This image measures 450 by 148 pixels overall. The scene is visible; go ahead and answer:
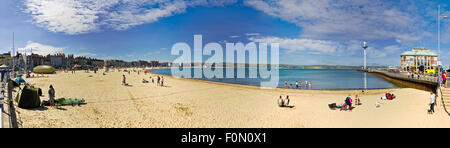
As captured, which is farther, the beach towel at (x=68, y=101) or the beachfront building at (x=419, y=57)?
the beachfront building at (x=419, y=57)

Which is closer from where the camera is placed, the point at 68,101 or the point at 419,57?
the point at 68,101

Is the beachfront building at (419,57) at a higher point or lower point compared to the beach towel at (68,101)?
higher

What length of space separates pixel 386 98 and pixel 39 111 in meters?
23.1

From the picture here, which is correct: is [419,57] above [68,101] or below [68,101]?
above

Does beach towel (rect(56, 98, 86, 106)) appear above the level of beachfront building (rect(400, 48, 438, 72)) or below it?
below

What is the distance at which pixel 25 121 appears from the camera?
7.59 metres

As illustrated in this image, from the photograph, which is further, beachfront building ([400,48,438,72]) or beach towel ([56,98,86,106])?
beachfront building ([400,48,438,72])
